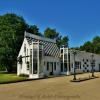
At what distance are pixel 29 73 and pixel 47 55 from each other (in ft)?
18.6

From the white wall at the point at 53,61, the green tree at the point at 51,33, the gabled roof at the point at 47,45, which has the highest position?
the green tree at the point at 51,33

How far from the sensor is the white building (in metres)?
43.2

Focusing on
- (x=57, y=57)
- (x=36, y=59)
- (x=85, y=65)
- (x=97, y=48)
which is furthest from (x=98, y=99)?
(x=97, y=48)

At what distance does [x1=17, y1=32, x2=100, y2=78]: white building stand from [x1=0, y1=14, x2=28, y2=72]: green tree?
7268 mm

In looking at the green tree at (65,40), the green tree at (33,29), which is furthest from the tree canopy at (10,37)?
the green tree at (65,40)

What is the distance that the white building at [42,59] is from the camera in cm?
4322

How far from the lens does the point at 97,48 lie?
10838cm

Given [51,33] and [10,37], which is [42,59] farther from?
[51,33]

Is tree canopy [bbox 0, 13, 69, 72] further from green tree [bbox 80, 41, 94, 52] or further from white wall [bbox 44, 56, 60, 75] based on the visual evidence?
green tree [bbox 80, 41, 94, 52]

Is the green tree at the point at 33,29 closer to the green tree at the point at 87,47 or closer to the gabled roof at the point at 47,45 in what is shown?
the gabled roof at the point at 47,45

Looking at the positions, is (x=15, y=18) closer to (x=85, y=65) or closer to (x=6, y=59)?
(x=6, y=59)

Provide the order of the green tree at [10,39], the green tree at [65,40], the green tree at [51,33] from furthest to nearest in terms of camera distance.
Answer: the green tree at [65,40]
the green tree at [51,33]
the green tree at [10,39]

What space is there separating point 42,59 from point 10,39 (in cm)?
1487

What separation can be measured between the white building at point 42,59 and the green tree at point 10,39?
7.27 meters
